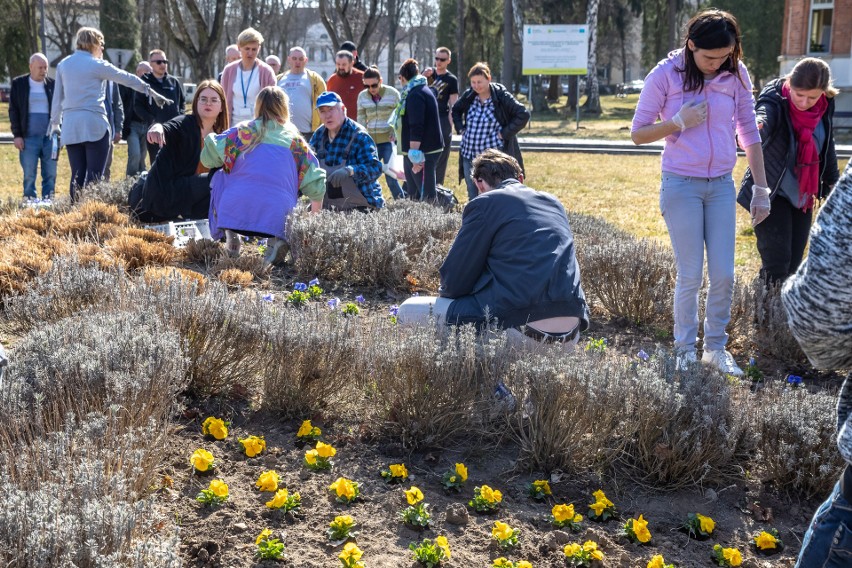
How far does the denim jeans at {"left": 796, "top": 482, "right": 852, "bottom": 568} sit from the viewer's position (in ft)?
5.39

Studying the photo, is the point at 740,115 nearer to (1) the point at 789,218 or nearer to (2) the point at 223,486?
(1) the point at 789,218

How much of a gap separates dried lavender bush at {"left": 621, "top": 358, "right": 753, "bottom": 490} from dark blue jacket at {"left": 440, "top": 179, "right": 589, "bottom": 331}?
2.22 ft

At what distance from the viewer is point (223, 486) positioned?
9.46ft

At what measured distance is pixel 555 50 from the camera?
27734 millimetres

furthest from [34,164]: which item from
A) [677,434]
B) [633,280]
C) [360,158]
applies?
[677,434]

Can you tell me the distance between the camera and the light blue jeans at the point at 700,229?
4.49 m

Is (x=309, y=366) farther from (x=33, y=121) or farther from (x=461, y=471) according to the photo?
(x=33, y=121)

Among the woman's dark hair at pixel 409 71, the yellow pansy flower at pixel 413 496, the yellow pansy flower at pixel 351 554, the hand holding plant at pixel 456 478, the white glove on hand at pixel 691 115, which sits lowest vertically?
the hand holding plant at pixel 456 478


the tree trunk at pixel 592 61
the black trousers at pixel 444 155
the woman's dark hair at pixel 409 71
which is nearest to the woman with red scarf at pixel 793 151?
the woman's dark hair at pixel 409 71

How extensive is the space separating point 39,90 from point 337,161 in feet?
15.1

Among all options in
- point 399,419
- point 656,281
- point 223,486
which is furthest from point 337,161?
point 223,486

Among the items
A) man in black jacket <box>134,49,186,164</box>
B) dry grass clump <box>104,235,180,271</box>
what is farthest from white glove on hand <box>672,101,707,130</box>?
man in black jacket <box>134,49,186,164</box>

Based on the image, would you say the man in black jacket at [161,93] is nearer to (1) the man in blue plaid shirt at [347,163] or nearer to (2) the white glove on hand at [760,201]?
(1) the man in blue plaid shirt at [347,163]

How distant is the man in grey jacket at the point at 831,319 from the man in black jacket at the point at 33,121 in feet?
31.8
